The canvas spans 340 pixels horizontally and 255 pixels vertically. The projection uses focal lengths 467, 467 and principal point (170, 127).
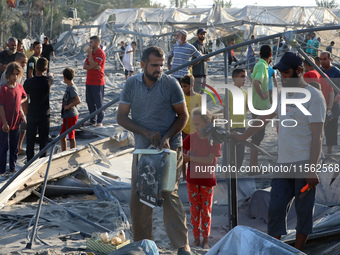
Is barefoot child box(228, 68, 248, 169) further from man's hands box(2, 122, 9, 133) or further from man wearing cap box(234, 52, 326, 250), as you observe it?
man's hands box(2, 122, 9, 133)

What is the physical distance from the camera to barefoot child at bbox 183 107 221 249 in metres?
4.57

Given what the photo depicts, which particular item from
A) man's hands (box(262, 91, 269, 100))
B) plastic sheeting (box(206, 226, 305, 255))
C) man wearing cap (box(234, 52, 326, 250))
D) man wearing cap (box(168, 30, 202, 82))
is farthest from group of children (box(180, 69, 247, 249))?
man wearing cap (box(168, 30, 202, 82))

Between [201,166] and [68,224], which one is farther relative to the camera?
[68,224]

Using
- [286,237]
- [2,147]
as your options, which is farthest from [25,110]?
[286,237]

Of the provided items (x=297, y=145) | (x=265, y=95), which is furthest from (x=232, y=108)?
(x=297, y=145)

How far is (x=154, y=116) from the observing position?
383 cm

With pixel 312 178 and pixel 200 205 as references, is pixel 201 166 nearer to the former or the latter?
pixel 200 205

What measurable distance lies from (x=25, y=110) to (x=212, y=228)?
3521 millimetres

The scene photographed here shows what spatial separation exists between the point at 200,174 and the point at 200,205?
1.27ft

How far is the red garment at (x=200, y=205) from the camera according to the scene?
4641 mm

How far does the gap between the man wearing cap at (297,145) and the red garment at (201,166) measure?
2.34 ft

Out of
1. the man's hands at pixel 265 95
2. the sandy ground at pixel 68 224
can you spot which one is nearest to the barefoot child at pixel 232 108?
the man's hands at pixel 265 95

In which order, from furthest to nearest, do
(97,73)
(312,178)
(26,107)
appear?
(97,73), (26,107), (312,178)

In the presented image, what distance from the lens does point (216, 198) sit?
615 cm
